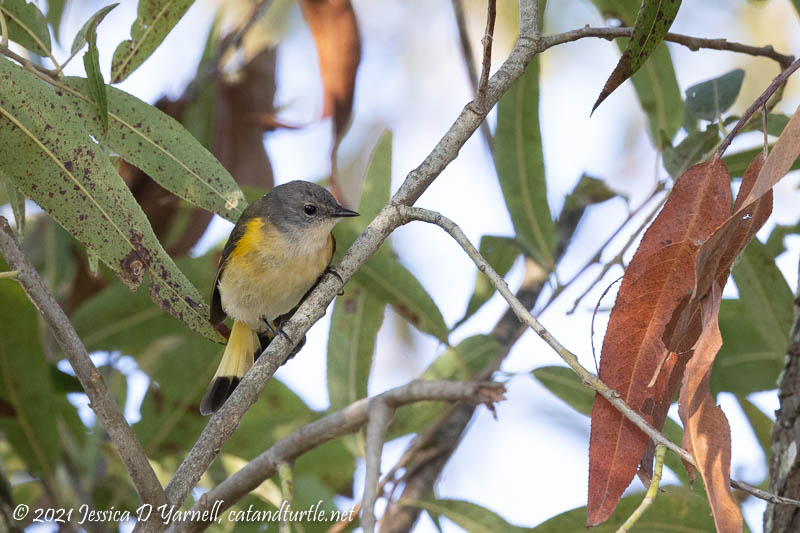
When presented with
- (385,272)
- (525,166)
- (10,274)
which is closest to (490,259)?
(525,166)

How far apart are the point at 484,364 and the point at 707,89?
4.20 ft

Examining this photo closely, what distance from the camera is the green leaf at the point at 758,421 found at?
3123mm

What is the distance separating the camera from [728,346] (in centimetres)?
315

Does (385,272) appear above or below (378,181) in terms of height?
below

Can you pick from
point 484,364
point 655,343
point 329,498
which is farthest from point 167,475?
point 655,343

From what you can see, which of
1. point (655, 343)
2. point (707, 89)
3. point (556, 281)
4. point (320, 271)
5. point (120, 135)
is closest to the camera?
point (655, 343)

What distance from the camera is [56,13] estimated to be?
355 centimetres

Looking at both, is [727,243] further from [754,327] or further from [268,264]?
[268,264]

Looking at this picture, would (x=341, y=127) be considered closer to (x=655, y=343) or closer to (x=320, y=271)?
(x=320, y=271)

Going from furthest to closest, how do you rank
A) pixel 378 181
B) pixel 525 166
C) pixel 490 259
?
pixel 490 259
pixel 525 166
pixel 378 181

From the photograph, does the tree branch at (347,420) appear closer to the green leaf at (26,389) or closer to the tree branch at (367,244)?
the tree branch at (367,244)

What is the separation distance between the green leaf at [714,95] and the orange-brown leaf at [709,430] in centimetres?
121

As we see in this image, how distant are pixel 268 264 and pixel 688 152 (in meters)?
1.76

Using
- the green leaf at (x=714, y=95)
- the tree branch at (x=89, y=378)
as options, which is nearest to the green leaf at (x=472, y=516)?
the tree branch at (x=89, y=378)
